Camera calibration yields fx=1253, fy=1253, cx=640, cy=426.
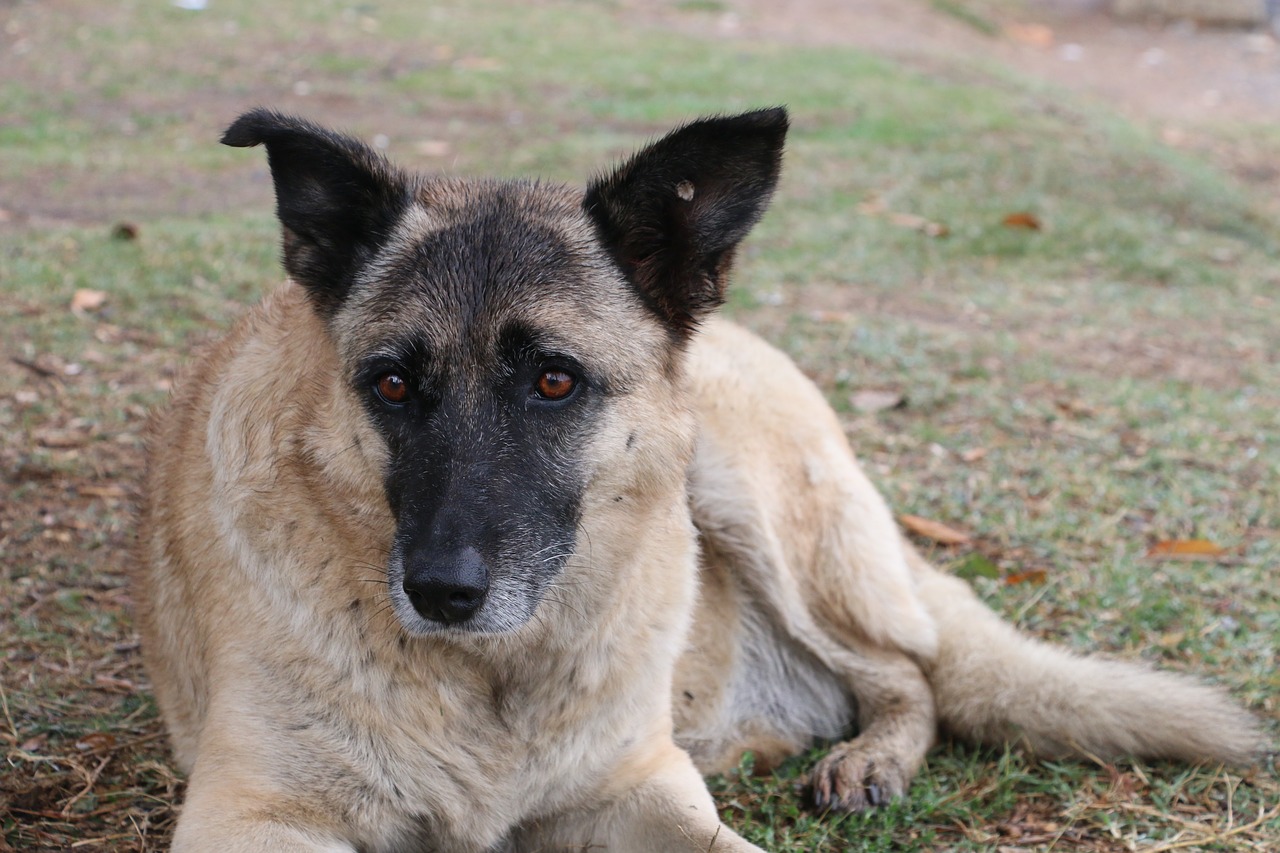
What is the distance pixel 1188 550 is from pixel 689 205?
119 inches

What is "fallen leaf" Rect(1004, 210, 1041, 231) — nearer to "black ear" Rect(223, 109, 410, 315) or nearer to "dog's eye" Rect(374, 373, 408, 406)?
"black ear" Rect(223, 109, 410, 315)

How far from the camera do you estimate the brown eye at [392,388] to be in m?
2.85

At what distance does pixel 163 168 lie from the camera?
9.91m

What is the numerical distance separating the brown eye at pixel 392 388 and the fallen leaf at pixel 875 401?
148 inches

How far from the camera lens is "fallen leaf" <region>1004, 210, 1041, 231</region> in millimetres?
9641

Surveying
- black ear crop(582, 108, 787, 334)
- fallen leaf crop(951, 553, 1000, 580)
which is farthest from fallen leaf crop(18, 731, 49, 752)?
fallen leaf crop(951, 553, 1000, 580)

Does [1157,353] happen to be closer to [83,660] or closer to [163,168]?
[83,660]

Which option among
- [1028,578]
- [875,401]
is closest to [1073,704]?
[1028,578]

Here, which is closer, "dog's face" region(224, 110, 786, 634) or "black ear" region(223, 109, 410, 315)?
"dog's face" region(224, 110, 786, 634)

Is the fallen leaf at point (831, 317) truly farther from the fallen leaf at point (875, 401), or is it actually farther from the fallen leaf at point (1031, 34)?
the fallen leaf at point (1031, 34)

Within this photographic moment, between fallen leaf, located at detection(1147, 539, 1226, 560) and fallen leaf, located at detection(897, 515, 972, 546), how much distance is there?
0.74m

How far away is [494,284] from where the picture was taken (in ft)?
Answer: 9.43

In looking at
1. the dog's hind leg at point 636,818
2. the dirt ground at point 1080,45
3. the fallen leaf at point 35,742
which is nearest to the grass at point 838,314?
the fallen leaf at point 35,742

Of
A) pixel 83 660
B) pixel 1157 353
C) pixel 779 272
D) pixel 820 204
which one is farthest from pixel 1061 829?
pixel 820 204
